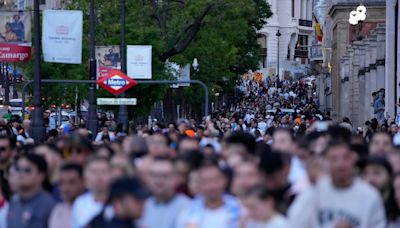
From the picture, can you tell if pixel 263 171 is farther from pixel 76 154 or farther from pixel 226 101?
pixel 226 101

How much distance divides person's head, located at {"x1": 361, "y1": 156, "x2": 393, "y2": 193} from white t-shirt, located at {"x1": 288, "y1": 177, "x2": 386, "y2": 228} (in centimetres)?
92

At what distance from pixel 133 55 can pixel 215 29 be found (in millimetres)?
9741

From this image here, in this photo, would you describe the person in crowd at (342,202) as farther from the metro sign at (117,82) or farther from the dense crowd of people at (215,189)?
the metro sign at (117,82)


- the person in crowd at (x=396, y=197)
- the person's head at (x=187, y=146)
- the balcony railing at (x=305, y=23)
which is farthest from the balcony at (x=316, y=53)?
the person in crowd at (x=396, y=197)

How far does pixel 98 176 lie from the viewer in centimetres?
1166

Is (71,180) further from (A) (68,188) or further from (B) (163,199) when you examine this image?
(B) (163,199)

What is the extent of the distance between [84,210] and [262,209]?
231 centimetres

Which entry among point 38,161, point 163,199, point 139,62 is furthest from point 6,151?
point 139,62

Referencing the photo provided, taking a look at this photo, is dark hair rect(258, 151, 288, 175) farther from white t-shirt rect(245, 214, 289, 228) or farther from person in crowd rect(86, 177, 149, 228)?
person in crowd rect(86, 177, 149, 228)

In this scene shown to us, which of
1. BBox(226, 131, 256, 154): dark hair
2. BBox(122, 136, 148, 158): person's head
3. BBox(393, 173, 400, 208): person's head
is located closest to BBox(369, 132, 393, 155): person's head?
BBox(226, 131, 256, 154): dark hair

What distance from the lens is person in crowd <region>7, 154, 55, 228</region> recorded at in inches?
482

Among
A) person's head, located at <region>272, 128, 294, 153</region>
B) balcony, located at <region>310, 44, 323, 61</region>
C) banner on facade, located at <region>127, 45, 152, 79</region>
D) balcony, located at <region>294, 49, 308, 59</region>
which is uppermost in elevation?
balcony, located at <region>294, 49, 308, 59</region>

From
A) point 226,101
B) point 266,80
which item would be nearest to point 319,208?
point 226,101

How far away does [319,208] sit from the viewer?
10.6 metres
